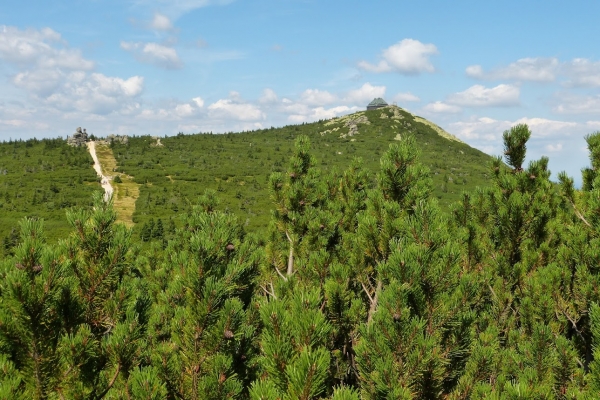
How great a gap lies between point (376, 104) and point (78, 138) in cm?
10694

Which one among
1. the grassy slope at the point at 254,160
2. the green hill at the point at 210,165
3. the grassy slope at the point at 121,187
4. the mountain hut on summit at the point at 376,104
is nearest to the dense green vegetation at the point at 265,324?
the green hill at the point at 210,165

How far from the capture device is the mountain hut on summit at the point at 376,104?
15288cm

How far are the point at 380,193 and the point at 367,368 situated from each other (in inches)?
109

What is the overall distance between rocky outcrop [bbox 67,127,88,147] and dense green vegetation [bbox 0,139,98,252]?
2.47 m

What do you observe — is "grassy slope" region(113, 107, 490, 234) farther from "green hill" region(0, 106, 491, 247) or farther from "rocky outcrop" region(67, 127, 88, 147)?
"rocky outcrop" region(67, 127, 88, 147)

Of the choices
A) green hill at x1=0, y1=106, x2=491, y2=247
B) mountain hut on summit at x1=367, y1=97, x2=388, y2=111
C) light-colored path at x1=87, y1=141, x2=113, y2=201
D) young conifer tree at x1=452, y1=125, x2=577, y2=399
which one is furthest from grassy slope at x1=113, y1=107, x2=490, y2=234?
young conifer tree at x1=452, y1=125, x2=577, y2=399

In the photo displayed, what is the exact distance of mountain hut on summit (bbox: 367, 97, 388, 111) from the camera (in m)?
153

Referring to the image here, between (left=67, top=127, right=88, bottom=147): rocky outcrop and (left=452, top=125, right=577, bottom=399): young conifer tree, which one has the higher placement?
(left=67, top=127, right=88, bottom=147): rocky outcrop

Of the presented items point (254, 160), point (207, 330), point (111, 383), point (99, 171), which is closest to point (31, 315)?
point (111, 383)

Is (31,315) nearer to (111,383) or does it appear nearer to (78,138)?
(111,383)

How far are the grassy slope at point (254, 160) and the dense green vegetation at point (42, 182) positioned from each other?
9.41m

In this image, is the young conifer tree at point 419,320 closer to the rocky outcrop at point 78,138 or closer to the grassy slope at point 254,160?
the grassy slope at point 254,160

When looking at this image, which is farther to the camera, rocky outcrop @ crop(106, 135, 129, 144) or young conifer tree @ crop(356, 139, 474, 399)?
rocky outcrop @ crop(106, 135, 129, 144)

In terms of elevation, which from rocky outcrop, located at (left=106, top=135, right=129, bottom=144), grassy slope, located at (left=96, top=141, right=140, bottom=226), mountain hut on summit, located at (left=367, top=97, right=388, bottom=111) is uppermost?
mountain hut on summit, located at (left=367, top=97, right=388, bottom=111)
